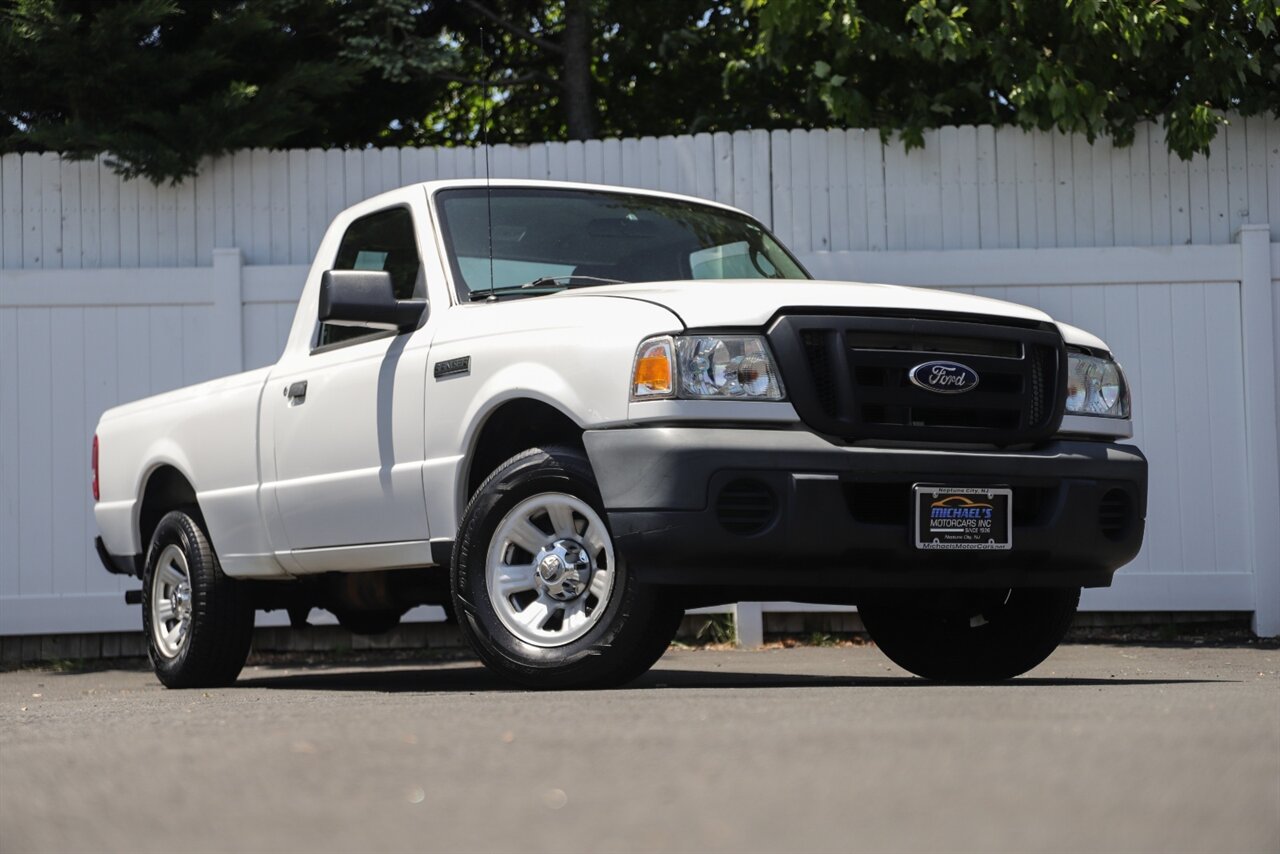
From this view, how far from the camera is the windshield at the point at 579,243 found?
6.57 metres

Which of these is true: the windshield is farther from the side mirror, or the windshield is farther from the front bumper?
the front bumper

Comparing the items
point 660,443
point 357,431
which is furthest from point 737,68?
point 660,443

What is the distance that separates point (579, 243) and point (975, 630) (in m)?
2.04

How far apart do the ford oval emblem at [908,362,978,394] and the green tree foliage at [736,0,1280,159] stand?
4.61 m

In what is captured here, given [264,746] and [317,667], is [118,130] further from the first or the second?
[264,746]

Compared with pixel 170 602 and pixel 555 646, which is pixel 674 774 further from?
pixel 170 602

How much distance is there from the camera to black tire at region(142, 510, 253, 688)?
7.72 metres

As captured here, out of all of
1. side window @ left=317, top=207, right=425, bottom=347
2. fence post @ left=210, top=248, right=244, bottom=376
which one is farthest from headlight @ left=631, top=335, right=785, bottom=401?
fence post @ left=210, top=248, right=244, bottom=376

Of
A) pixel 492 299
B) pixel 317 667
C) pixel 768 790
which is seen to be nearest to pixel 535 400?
pixel 492 299

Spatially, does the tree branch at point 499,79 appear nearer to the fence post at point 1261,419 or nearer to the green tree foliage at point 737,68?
the green tree foliage at point 737,68

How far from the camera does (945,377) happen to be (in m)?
5.63

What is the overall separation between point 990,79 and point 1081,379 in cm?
509

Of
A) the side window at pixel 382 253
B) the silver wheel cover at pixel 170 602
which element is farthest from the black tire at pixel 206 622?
the side window at pixel 382 253

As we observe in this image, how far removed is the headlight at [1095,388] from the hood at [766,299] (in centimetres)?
23
